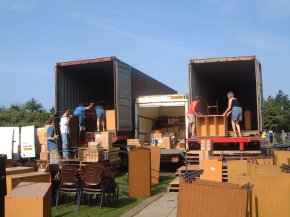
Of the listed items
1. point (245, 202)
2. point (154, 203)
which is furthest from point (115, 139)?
point (245, 202)

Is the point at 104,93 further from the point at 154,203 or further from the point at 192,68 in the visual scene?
the point at 154,203

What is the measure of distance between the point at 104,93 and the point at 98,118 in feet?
8.93

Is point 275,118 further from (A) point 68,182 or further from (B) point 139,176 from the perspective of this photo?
(A) point 68,182

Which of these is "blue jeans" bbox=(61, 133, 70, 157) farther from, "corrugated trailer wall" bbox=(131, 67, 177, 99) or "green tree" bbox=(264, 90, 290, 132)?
"green tree" bbox=(264, 90, 290, 132)

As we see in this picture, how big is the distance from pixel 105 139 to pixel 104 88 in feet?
13.7

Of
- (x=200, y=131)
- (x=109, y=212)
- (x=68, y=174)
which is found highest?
(x=200, y=131)

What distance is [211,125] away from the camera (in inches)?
527

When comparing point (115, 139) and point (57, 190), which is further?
point (115, 139)

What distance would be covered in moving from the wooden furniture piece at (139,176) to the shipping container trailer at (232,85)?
3.88m

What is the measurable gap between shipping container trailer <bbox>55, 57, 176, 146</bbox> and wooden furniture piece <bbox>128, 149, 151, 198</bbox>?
445cm

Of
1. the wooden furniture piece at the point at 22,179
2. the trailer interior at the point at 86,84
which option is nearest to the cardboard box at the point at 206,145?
the trailer interior at the point at 86,84

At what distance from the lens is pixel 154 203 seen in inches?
358

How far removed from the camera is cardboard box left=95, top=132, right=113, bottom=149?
1353 cm

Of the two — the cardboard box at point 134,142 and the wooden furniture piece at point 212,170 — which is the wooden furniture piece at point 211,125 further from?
the wooden furniture piece at point 212,170
